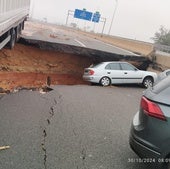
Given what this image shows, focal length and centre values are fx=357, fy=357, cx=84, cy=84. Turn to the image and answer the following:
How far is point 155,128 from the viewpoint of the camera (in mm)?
4816

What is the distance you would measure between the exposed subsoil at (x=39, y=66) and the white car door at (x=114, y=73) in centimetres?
212

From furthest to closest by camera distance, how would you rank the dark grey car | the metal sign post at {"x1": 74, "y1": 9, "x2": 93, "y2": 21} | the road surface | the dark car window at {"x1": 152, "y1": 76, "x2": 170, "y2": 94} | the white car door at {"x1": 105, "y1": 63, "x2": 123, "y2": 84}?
the metal sign post at {"x1": 74, "y1": 9, "x2": 93, "y2": 21}
the road surface
the white car door at {"x1": 105, "y1": 63, "x2": 123, "y2": 84}
the dark car window at {"x1": 152, "y1": 76, "x2": 170, "y2": 94}
the dark grey car

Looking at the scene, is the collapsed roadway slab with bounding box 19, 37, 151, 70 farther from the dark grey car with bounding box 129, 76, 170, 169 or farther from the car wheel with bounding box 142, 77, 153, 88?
the dark grey car with bounding box 129, 76, 170, 169

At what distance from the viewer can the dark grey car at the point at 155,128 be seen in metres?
Answer: 4.73

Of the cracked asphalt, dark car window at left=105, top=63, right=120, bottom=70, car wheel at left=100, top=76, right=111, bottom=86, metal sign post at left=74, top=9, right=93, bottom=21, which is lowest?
metal sign post at left=74, top=9, right=93, bottom=21

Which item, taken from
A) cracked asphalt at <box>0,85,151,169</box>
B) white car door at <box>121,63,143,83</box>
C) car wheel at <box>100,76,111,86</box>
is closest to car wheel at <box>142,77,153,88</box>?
white car door at <box>121,63,143,83</box>

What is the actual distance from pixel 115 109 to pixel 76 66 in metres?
11.4

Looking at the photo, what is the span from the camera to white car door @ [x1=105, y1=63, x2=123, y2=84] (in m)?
19.0

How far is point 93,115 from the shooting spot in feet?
33.7

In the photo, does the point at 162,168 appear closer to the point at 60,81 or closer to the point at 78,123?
the point at 78,123

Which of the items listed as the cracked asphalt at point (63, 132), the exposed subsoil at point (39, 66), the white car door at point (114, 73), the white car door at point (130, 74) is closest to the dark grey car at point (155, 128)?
the cracked asphalt at point (63, 132)

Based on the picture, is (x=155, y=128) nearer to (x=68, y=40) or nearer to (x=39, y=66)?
(x=39, y=66)

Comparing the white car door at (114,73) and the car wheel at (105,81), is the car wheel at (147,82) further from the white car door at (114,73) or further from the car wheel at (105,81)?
the car wheel at (105,81)

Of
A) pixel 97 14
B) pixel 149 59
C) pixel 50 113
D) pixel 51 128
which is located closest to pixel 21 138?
pixel 51 128
